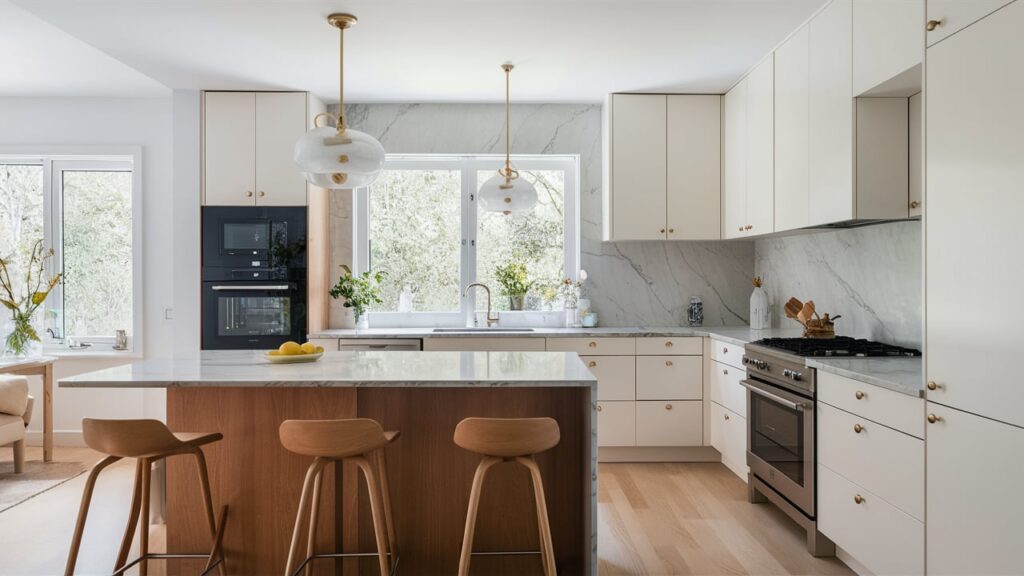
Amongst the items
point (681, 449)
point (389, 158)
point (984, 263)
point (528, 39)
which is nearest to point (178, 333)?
point (389, 158)

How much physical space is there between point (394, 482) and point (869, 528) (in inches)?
73.8

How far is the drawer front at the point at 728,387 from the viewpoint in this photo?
11.8 ft

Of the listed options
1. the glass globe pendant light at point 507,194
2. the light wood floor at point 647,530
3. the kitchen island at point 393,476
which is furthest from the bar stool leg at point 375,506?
the glass globe pendant light at point 507,194

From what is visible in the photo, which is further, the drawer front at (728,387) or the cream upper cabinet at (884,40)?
the drawer front at (728,387)

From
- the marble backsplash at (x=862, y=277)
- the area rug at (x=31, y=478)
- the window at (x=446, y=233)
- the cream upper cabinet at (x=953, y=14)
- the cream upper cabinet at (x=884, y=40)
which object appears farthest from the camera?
the window at (x=446, y=233)

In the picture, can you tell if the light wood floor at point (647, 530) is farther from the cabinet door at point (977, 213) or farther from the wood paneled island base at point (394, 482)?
the cabinet door at point (977, 213)

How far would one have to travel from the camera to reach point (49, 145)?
474cm

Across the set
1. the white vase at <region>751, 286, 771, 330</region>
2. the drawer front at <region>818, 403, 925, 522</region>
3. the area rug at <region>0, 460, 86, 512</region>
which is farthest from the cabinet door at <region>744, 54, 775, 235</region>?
the area rug at <region>0, 460, 86, 512</region>

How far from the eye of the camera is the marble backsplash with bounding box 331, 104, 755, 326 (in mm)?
4652

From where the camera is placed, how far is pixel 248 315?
4.23 metres

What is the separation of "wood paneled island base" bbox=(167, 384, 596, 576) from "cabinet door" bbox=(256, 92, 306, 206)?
2044 mm

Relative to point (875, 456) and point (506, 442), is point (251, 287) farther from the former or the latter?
point (875, 456)

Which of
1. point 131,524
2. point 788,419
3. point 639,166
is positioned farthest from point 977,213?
point 131,524

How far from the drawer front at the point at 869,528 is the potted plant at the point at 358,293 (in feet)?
10.1
